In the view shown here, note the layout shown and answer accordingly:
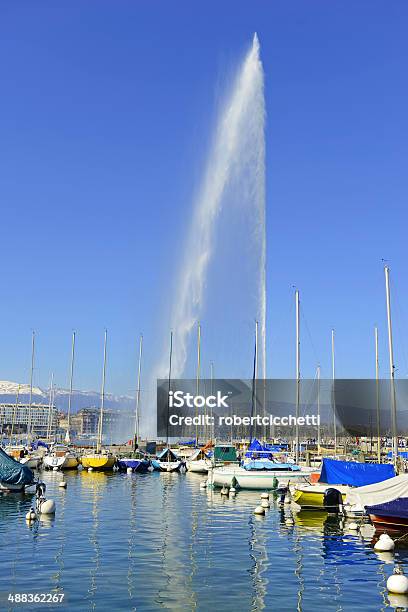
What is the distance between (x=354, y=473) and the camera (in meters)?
40.5

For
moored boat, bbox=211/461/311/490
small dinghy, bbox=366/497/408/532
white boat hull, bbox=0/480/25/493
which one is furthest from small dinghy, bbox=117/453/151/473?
small dinghy, bbox=366/497/408/532

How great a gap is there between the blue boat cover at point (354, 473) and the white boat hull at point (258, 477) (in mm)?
10629

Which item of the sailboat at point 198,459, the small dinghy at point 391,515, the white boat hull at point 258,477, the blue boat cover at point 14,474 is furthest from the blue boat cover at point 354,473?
the sailboat at point 198,459

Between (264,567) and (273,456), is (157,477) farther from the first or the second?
(264,567)

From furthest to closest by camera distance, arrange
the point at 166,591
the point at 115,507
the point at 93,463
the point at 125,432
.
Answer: the point at 125,432 < the point at 93,463 < the point at 115,507 < the point at 166,591

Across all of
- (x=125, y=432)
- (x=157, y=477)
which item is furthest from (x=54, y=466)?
(x=125, y=432)

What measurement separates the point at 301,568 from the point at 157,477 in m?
46.2

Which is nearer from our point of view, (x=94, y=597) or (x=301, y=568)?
(x=94, y=597)

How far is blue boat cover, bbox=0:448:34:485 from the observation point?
46.2m

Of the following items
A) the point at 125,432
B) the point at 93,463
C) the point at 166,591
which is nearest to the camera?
the point at 166,591

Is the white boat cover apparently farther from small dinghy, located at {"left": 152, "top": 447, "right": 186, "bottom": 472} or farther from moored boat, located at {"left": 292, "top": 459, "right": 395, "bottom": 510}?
small dinghy, located at {"left": 152, "top": 447, "right": 186, "bottom": 472}

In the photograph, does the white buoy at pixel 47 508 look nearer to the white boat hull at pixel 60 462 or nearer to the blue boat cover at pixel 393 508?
the blue boat cover at pixel 393 508

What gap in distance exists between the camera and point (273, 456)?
74562mm

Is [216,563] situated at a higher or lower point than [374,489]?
lower
